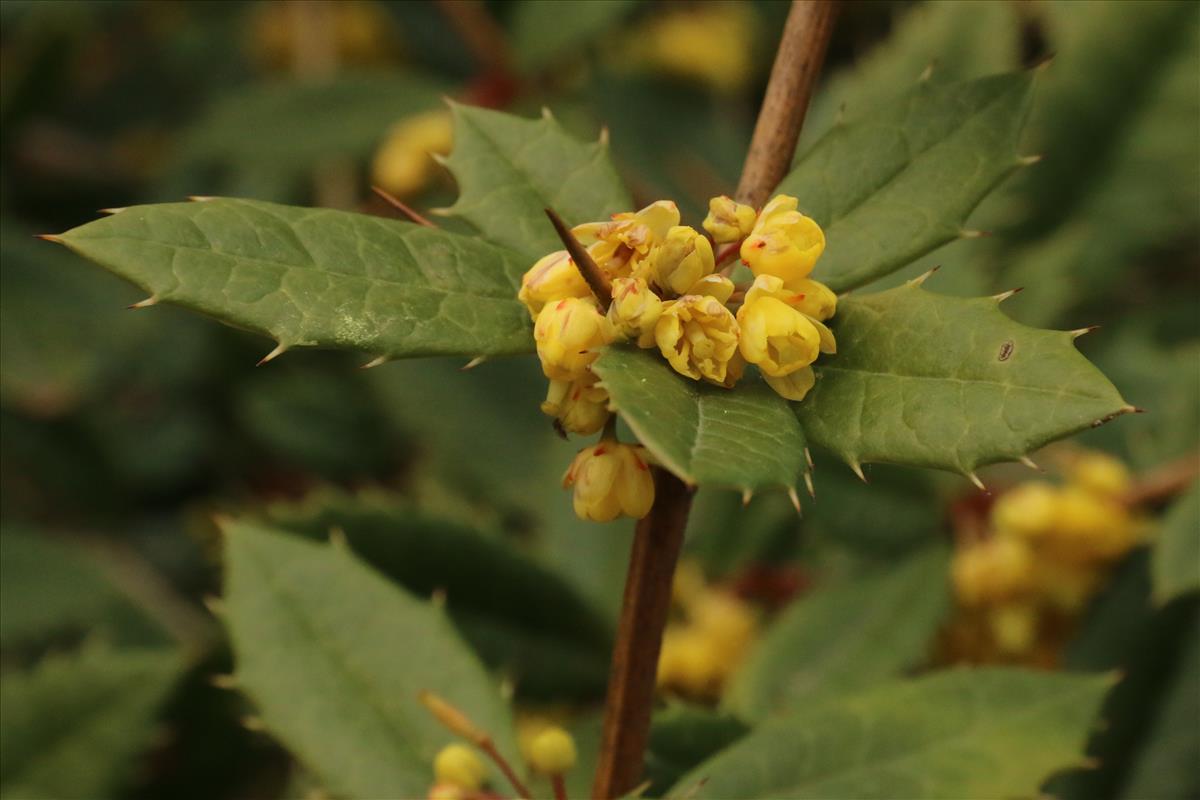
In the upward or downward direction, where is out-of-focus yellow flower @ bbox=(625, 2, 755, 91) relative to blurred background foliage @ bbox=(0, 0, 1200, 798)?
upward

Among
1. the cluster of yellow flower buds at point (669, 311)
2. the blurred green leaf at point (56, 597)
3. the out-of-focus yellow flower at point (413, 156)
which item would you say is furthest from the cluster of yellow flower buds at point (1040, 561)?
the blurred green leaf at point (56, 597)

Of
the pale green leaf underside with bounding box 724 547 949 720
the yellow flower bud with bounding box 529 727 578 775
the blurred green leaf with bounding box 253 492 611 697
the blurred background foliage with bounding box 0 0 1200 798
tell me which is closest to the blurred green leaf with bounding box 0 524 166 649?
the blurred background foliage with bounding box 0 0 1200 798

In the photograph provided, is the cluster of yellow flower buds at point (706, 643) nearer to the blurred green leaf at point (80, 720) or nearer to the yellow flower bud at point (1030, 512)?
the yellow flower bud at point (1030, 512)

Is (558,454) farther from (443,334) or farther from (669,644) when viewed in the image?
(443,334)

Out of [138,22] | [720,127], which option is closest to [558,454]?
[720,127]

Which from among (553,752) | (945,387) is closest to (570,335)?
(945,387)

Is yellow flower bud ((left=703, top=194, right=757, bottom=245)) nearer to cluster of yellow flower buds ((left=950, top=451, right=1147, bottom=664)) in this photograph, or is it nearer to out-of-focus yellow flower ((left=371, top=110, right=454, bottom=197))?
cluster of yellow flower buds ((left=950, top=451, right=1147, bottom=664))
